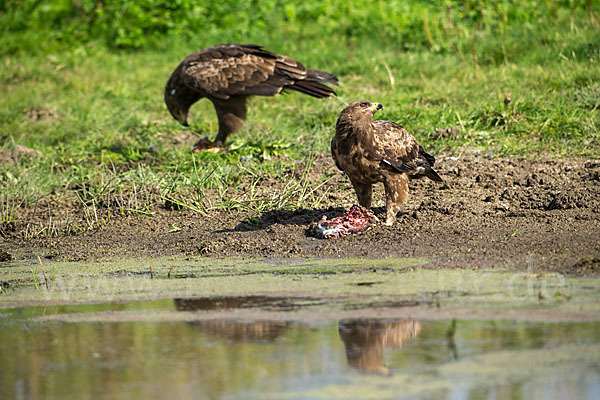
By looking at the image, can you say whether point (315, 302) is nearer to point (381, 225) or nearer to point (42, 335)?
point (42, 335)

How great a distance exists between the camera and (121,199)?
7918mm

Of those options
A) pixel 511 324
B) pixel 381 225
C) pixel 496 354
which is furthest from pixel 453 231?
pixel 496 354

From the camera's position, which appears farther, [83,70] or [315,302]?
[83,70]

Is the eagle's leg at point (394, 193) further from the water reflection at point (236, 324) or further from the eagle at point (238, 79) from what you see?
the eagle at point (238, 79)

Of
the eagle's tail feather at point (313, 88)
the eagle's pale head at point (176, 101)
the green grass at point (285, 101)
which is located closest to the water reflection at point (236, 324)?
the green grass at point (285, 101)

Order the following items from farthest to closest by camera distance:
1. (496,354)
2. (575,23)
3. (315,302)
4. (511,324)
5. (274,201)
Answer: (575,23), (274,201), (315,302), (511,324), (496,354)

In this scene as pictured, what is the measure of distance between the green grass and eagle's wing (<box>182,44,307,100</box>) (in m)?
0.53

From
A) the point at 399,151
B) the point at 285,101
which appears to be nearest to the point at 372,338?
the point at 399,151

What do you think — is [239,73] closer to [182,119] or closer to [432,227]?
[182,119]

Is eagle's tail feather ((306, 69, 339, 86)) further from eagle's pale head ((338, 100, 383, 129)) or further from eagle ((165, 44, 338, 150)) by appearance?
eagle's pale head ((338, 100, 383, 129))

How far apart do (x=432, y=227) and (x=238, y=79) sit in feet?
13.4

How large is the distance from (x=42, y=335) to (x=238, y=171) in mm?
4436

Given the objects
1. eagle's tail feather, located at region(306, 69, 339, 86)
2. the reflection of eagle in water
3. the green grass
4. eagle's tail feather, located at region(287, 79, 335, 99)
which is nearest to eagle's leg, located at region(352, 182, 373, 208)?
the green grass

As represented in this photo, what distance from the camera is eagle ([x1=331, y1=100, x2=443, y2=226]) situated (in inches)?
254
